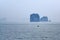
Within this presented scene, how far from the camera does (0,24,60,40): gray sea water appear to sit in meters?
1.84

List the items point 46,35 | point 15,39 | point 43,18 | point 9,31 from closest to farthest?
point 15,39 < point 46,35 < point 9,31 < point 43,18

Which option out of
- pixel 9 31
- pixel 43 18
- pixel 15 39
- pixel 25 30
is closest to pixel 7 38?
pixel 15 39

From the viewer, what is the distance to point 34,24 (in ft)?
7.47

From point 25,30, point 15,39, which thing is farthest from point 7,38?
point 25,30

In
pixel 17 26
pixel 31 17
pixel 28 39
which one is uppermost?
pixel 31 17

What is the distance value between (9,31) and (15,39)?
0.31 metres

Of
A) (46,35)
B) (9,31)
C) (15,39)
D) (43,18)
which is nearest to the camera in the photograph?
(15,39)

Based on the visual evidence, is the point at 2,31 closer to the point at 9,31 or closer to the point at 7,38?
the point at 9,31

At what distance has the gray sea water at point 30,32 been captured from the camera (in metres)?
1.84

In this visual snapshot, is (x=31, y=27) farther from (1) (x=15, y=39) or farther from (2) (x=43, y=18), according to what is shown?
(1) (x=15, y=39)

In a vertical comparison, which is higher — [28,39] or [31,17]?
[31,17]

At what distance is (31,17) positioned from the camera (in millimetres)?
2184

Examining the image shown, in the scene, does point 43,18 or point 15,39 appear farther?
point 43,18

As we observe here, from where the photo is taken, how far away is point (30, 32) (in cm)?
206
